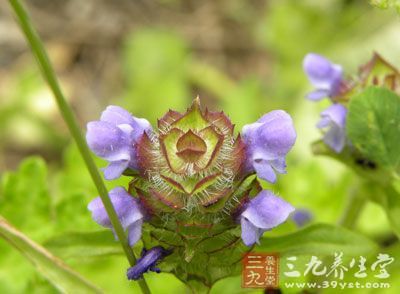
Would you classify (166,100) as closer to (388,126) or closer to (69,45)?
(69,45)

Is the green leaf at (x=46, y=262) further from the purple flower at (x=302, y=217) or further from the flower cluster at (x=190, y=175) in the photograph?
the purple flower at (x=302, y=217)

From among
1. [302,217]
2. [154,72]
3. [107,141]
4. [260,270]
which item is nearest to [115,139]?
[107,141]

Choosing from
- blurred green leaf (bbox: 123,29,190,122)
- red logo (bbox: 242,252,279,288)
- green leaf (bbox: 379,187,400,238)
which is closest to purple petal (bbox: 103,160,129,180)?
red logo (bbox: 242,252,279,288)

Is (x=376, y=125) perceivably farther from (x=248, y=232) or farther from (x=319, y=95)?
(x=248, y=232)

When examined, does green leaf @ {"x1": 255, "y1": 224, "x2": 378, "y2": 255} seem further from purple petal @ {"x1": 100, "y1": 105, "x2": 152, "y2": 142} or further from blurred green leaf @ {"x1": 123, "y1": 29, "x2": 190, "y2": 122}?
blurred green leaf @ {"x1": 123, "y1": 29, "x2": 190, "y2": 122}

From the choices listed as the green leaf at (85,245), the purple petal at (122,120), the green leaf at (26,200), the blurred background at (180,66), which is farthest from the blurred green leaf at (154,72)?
the purple petal at (122,120)

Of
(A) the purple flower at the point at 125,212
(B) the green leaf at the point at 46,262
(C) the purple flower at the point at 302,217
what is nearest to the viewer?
(A) the purple flower at the point at 125,212

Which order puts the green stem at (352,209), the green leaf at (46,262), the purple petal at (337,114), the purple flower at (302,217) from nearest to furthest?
the green leaf at (46,262) < the purple petal at (337,114) < the green stem at (352,209) < the purple flower at (302,217)
